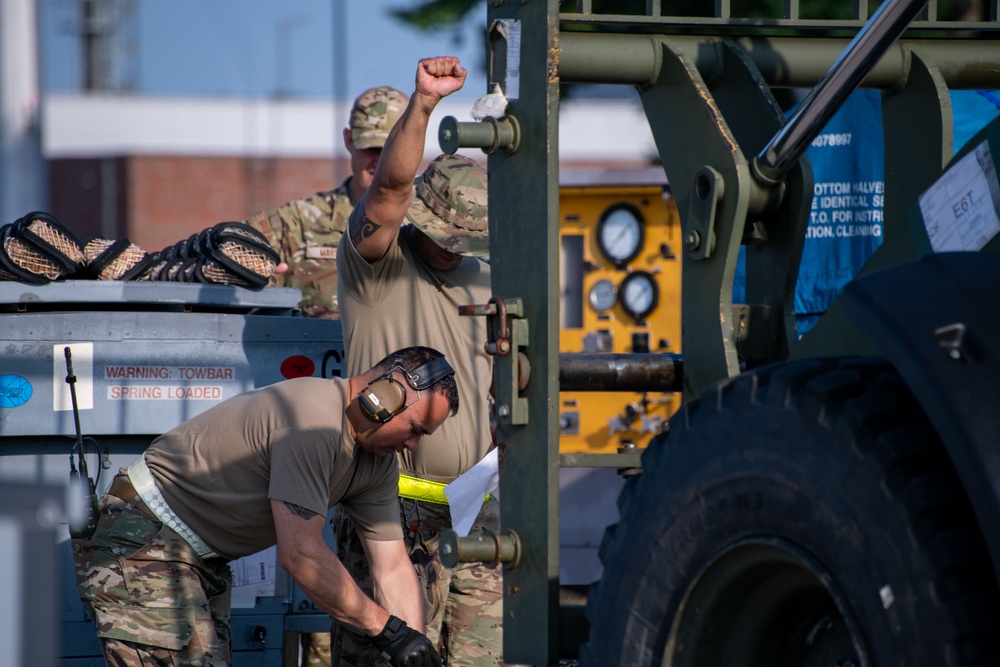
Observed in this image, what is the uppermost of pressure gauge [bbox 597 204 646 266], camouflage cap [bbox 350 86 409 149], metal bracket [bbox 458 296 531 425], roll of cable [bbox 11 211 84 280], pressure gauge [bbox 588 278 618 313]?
camouflage cap [bbox 350 86 409 149]

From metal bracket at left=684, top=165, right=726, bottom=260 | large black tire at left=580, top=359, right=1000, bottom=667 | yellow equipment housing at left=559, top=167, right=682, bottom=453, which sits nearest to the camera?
large black tire at left=580, top=359, right=1000, bottom=667

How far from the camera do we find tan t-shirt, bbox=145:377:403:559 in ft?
11.3

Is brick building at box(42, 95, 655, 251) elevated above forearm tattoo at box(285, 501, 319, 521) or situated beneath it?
elevated above

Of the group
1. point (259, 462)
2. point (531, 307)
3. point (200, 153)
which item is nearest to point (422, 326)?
point (259, 462)

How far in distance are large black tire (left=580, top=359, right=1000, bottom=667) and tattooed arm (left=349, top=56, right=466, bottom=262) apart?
152 cm

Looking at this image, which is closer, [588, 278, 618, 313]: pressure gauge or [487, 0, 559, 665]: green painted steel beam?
[487, 0, 559, 665]: green painted steel beam

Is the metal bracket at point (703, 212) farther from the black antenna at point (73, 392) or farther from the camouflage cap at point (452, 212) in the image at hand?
the black antenna at point (73, 392)

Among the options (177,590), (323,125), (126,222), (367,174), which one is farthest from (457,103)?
(177,590)

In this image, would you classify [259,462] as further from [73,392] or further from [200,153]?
[200,153]

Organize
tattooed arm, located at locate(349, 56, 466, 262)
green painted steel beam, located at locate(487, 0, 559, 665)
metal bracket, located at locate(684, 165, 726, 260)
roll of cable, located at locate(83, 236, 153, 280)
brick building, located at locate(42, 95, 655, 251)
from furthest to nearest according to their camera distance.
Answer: brick building, located at locate(42, 95, 655, 251), roll of cable, located at locate(83, 236, 153, 280), tattooed arm, located at locate(349, 56, 466, 262), metal bracket, located at locate(684, 165, 726, 260), green painted steel beam, located at locate(487, 0, 559, 665)

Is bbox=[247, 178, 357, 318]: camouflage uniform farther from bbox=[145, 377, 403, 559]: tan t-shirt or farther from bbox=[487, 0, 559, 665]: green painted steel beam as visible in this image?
bbox=[487, 0, 559, 665]: green painted steel beam

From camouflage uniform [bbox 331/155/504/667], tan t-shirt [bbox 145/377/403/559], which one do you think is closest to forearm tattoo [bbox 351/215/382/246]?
camouflage uniform [bbox 331/155/504/667]

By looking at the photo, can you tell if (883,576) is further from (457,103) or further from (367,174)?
(457,103)

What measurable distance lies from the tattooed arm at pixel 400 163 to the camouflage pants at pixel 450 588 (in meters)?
0.87
